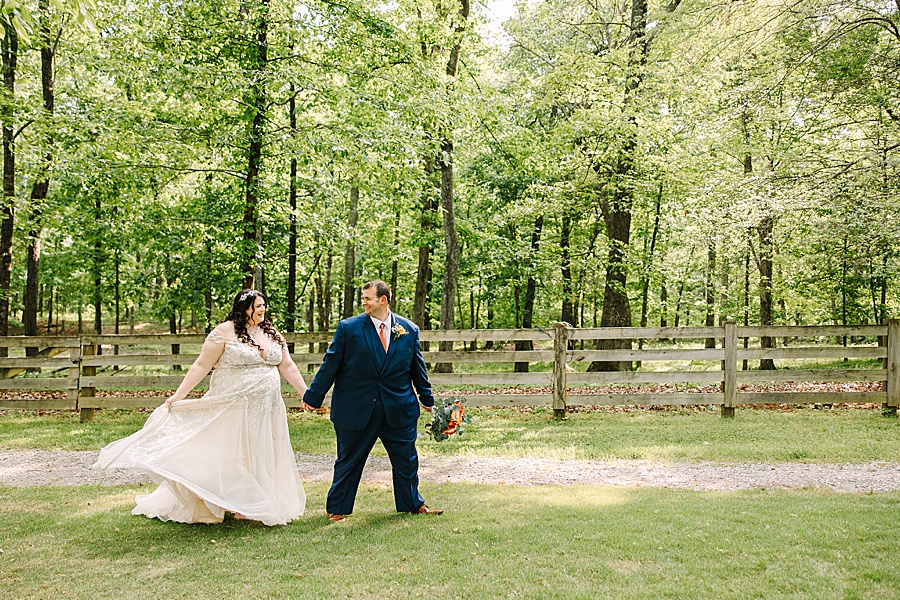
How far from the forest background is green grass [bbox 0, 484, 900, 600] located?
12.2 ft

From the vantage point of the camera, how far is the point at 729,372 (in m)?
10.7

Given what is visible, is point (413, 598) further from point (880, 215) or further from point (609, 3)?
point (609, 3)

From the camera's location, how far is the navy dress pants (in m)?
5.46

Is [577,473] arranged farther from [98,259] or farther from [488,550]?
[98,259]

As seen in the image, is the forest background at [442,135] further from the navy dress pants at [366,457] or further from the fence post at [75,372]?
the navy dress pants at [366,457]

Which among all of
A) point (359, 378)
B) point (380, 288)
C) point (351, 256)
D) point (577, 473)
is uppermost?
point (351, 256)

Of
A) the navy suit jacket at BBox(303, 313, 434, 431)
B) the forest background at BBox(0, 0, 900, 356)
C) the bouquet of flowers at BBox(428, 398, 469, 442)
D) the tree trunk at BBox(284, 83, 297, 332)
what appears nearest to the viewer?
the navy suit jacket at BBox(303, 313, 434, 431)

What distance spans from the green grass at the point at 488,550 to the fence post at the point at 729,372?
15.2 ft

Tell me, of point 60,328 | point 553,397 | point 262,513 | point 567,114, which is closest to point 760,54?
point 567,114

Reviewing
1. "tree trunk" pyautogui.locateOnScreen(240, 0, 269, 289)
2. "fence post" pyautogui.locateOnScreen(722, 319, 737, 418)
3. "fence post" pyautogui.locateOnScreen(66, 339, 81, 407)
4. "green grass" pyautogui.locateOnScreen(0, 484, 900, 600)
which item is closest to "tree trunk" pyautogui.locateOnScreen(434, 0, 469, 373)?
"tree trunk" pyautogui.locateOnScreen(240, 0, 269, 289)

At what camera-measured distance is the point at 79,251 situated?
66.0 ft

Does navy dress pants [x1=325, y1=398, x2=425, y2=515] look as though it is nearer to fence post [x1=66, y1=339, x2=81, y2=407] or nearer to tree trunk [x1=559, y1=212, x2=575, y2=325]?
fence post [x1=66, y1=339, x2=81, y2=407]

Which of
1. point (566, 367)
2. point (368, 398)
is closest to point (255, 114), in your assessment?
point (566, 367)

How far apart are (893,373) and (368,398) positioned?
9.44 m
